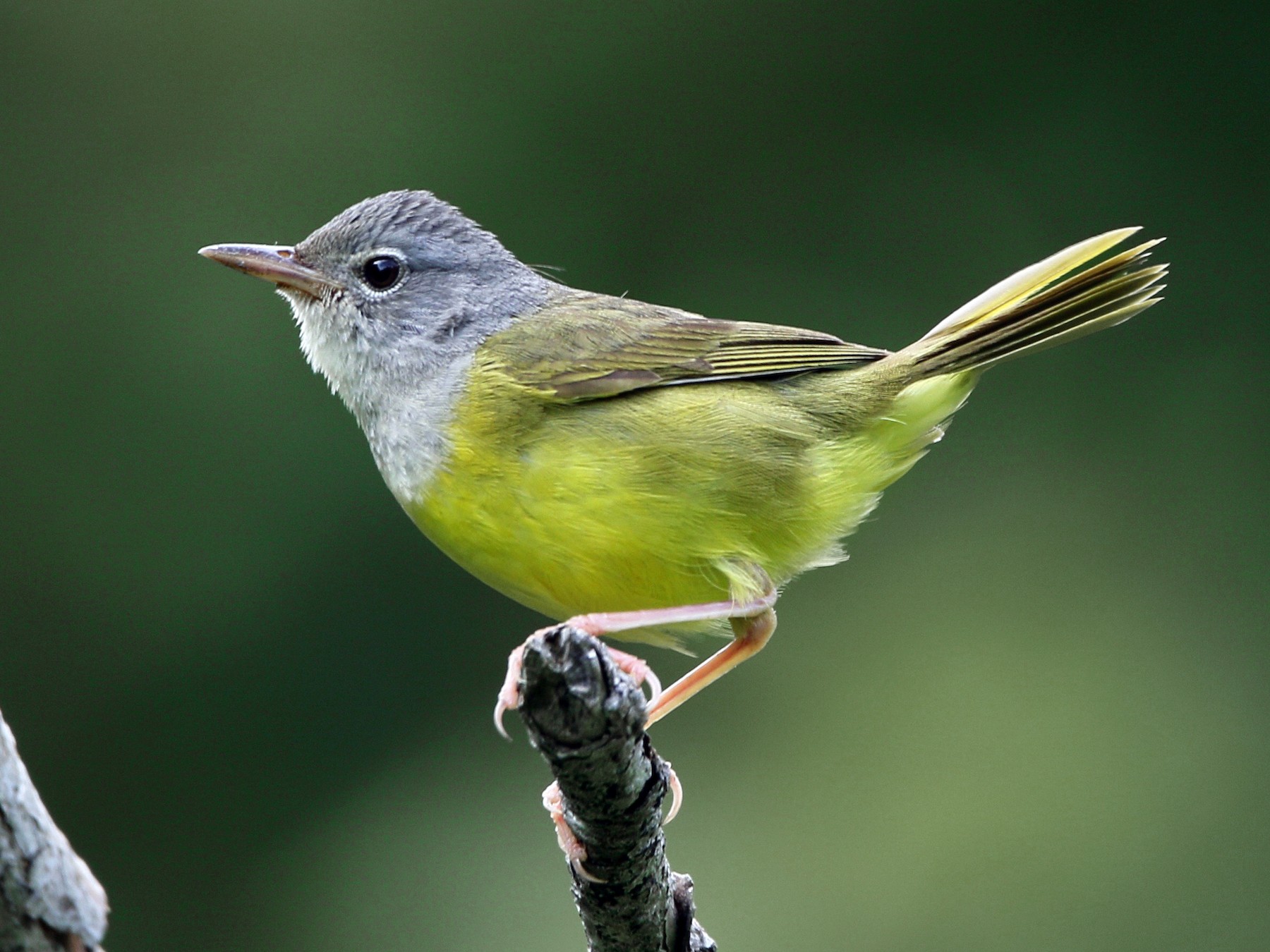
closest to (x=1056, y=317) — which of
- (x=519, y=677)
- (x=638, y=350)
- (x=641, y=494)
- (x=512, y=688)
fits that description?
(x=638, y=350)

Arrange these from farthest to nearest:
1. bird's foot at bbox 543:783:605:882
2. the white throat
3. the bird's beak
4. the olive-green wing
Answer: the bird's beak < the olive-green wing < the white throat < bird's foot at bbox 543:783:605:882

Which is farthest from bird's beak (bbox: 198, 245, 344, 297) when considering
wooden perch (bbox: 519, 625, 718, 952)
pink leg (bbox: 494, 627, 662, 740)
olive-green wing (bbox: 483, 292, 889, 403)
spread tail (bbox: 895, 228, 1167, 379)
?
wooden perch (bbox: 519, 625, 718, 952)

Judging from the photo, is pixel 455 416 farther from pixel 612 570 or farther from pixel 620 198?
pixel 620 198

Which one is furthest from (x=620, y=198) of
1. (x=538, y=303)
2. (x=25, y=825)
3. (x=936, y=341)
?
(x=25, y=825)

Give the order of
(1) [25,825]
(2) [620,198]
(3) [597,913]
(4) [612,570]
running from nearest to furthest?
(1) [25,825]
(3) [597,913]
(4) [612,570]
(2) [620,198]

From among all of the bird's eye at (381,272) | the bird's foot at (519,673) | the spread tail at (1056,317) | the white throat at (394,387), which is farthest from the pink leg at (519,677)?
the bird's eye at (381,272)

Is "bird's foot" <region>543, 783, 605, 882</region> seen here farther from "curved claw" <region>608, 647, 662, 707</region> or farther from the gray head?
the gray head
